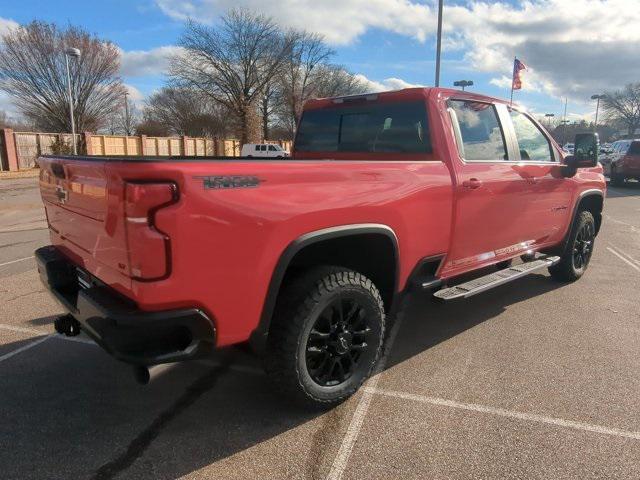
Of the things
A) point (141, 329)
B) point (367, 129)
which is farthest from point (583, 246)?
point (141, 329)

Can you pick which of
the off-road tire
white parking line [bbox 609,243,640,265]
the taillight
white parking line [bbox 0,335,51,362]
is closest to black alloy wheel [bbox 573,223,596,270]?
the off-road tire

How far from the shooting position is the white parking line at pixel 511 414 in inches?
115

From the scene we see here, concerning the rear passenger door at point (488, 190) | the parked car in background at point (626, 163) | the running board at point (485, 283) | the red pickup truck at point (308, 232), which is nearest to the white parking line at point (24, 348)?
the red pickup truck at point (308, 232)

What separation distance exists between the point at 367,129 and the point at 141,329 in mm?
2789

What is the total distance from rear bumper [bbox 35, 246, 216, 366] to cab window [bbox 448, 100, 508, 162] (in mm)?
2518

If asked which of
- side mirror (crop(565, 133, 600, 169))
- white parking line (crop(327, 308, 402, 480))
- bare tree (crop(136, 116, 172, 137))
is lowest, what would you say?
white parking line (crop(327, 308, 402, 480))

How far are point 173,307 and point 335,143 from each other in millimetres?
2765

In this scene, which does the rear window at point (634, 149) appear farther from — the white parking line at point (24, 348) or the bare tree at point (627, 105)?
the bare tree at point (627, 105)

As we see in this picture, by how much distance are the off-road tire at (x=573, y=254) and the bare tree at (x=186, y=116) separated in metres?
51.4

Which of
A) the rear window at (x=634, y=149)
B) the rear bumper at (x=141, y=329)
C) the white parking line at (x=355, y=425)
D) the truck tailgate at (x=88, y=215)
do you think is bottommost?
the white parking line at (x=355, y=425)

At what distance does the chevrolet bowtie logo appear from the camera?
291cm

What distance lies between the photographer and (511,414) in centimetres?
309

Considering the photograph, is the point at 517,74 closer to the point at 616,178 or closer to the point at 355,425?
the point at 616,178

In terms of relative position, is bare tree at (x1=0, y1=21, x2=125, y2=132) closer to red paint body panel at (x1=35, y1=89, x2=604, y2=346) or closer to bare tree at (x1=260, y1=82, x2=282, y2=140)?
bare tree at (x1=260, y1=82, x2=282, y2=140)
